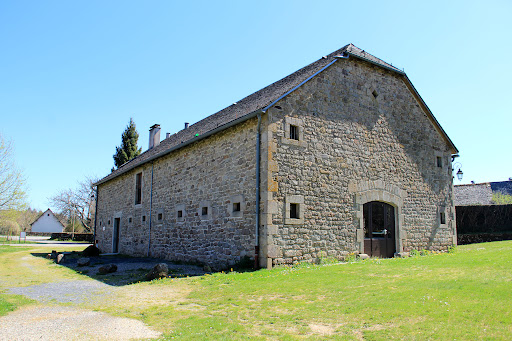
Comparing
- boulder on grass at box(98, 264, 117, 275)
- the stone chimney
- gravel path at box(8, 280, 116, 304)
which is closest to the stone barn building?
boulder on grass at box(98, 264, 117, 275)

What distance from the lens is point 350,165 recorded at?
12.2 m

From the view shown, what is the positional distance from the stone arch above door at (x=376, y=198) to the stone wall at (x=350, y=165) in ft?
0.11

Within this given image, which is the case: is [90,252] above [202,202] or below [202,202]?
below

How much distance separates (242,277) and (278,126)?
13.9 feet

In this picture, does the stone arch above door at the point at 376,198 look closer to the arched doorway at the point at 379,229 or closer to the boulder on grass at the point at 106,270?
the arched doorway at the point at 379,229

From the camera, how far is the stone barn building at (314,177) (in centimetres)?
1052

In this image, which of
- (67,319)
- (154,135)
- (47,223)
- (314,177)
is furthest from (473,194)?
(47,223)

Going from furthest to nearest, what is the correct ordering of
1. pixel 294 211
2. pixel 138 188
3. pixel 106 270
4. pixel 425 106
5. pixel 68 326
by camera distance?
pixel 138 188
pixel 425 106
pixel 106 270
pixel 294 211
pixel 68 326

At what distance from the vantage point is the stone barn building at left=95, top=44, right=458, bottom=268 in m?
10.5

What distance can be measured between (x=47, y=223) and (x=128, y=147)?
33465 millimetres

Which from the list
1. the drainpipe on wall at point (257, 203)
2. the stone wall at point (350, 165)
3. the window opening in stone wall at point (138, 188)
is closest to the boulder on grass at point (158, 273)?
the drainpipe on wall at point (257, 203)

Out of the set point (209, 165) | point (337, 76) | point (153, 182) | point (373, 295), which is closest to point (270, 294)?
point (373, 295)

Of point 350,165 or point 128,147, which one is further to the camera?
point 128,147

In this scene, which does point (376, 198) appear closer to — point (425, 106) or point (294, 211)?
point (294, 211)
